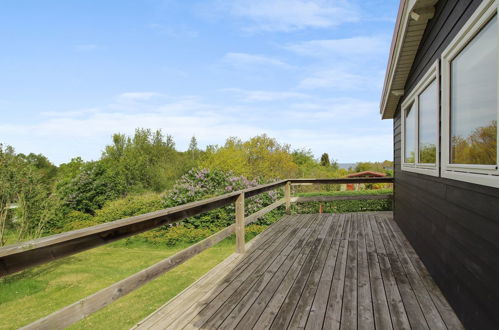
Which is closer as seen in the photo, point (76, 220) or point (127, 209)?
point (127, 209)

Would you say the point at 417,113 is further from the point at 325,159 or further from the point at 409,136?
the point at 325,159

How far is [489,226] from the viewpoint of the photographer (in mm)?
1721

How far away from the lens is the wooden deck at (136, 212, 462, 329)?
6.93ft

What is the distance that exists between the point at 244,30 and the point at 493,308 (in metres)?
13.7

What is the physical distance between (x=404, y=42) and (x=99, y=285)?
851 centimetres

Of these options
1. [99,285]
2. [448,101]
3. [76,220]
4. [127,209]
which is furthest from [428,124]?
[76,220]

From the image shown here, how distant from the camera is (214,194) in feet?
35.6

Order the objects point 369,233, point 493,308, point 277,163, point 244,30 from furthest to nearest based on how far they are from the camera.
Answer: point 277,163, point 244,30, point 369,233, point 493,308

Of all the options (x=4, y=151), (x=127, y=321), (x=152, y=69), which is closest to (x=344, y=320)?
(x=127, y=321)

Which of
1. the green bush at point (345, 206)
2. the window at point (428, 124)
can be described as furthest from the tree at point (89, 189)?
the window at point (428, 124)

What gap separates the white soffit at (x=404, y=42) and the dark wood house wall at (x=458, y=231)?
104 millimetres

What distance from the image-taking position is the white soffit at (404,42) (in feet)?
10.3

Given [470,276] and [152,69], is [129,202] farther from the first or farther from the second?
[470,276]

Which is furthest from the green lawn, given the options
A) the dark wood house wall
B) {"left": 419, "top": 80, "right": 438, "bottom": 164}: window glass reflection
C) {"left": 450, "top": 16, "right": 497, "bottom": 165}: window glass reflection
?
{"left": 450, "top": 16, "right": 497, "bottom": 165}: window glass reflection
